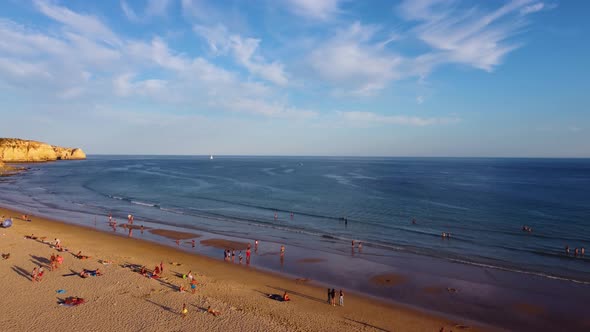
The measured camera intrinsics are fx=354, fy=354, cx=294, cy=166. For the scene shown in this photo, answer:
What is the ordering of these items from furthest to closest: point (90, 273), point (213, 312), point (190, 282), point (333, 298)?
point (90, 273) < point (190, 282) < point (333, 298) < point (213, 312)

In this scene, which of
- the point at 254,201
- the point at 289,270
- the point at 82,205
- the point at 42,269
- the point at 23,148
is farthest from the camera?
the point at 23,148

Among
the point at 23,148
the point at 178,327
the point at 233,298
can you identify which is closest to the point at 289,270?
the point at 233,298

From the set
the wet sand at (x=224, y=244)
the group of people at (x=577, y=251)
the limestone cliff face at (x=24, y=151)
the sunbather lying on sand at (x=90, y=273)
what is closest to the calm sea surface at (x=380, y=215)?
the group of people at (x=577, y=251)

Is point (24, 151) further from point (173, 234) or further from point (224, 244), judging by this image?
point (224, 244)

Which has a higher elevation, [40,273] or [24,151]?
[24,151]

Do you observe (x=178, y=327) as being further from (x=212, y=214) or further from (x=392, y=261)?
(x=212, y=214)

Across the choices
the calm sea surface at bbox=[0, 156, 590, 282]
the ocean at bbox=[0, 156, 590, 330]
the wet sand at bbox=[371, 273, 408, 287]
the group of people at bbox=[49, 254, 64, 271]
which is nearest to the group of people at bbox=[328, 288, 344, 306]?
the ocean at bbox=[0, 156, 590, 330]

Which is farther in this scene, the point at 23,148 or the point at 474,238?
the point at 23,148

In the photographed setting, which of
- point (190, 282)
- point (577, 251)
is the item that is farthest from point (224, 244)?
point (577, 251)
